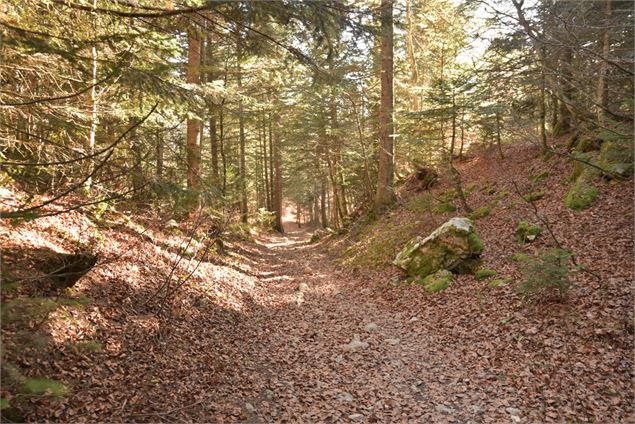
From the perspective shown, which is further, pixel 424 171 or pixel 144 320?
pixel 424 171

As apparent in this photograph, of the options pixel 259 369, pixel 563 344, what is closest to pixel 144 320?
pixel 259 369

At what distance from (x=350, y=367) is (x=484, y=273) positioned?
4394 mm

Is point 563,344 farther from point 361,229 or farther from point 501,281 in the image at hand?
point 361,229

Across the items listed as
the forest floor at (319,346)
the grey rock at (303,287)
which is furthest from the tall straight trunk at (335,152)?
the forest floor at (319,346)

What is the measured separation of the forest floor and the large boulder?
0.48m

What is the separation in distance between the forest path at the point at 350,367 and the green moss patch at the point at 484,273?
197cm

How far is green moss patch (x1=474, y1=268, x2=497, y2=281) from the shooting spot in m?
8.57

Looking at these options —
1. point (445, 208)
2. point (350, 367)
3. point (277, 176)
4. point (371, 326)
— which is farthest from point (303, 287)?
point (277, 176)

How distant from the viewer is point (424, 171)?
18547 mm

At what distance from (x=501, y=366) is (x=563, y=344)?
1.02m

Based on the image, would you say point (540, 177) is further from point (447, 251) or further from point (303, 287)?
point (303, 287)

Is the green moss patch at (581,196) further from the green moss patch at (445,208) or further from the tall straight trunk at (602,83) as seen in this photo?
the green moss patch at (445,208)

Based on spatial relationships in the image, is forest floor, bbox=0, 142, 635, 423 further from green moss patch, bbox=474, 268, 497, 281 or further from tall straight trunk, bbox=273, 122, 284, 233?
tall straight trunk, bbox=273, 122, 284, 233

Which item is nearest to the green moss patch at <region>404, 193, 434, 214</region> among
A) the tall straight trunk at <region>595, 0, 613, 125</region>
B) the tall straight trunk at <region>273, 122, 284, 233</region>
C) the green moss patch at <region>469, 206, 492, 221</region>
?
the green moss patch at <region>469, 206, 492, 221</region>
